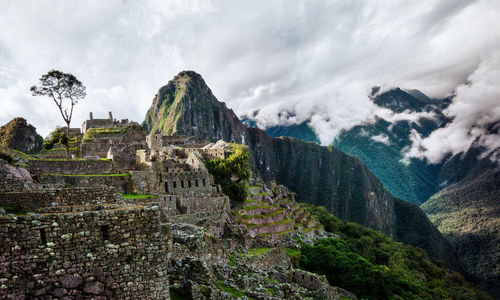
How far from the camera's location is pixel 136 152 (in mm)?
33781

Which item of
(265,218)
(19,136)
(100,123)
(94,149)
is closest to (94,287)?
(94,149)

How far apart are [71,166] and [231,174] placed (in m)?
21.6

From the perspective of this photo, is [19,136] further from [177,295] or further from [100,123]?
[177,295]

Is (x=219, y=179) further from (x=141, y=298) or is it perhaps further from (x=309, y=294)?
(x=141, y=298)

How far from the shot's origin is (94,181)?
23.9 meters

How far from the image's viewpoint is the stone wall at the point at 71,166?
24175 mm

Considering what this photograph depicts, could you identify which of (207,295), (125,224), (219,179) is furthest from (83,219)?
(219,179)

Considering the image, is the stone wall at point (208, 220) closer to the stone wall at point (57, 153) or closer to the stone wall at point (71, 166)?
the stone wall at point (71, 166)

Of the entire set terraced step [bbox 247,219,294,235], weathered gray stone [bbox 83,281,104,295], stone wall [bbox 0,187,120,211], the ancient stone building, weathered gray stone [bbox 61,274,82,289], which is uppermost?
the ancient stone building

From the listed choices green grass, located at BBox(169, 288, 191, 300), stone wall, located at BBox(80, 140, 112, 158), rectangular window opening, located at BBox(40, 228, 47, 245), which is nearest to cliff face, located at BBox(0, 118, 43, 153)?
stone wall, located at BBox(80, 140, 112, 158)

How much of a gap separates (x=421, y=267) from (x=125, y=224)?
9792 cm

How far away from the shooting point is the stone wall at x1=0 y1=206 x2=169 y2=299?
611 cm

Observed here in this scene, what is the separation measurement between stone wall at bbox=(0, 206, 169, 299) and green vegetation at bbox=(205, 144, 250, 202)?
111 feet

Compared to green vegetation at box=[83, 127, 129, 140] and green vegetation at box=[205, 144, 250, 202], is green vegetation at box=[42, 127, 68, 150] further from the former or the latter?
green vegetation at box=[205, 144, 250, 202]
